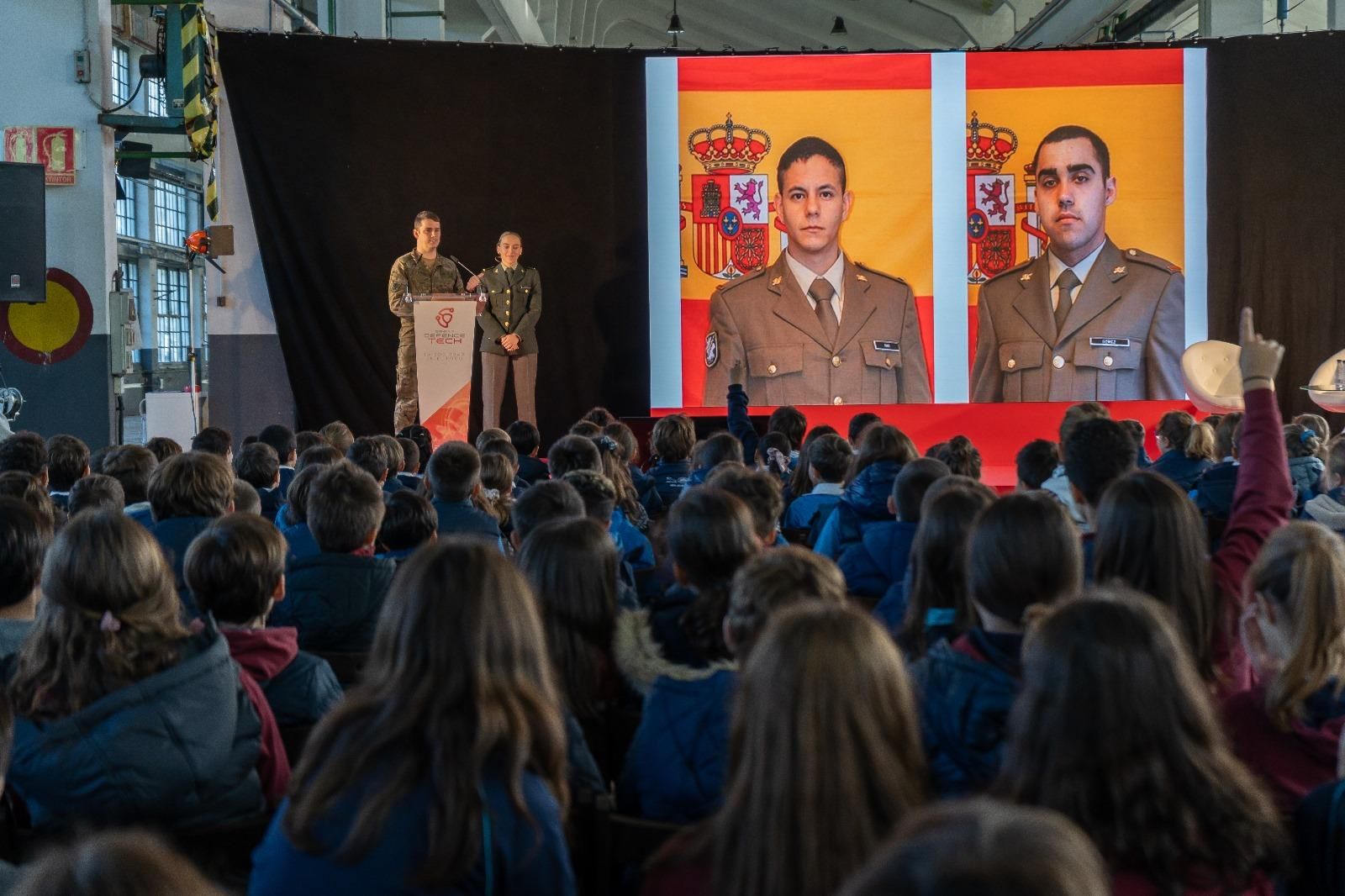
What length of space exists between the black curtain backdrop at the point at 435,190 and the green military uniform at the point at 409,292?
55 cm

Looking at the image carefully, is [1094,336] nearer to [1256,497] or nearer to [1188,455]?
[1188,455]

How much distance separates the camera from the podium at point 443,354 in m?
8.81

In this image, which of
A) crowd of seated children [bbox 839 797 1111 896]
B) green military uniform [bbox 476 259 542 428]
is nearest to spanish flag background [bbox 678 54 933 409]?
green military uniform [bbox 476 259 542 428]

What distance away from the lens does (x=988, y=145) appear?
10195 millimetres

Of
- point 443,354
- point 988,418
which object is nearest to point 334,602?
point 443,354

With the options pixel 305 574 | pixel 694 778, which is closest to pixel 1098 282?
pixel 305 574

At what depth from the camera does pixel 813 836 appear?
1.20m

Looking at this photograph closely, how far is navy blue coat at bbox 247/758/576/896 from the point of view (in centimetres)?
147

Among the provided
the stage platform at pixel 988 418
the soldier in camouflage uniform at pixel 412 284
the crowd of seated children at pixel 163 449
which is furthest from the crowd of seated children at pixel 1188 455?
the soldier in camouflage uniform at pixel 412 284

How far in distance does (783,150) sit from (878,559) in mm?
7161

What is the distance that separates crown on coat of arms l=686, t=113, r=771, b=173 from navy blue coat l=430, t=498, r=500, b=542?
653 cm

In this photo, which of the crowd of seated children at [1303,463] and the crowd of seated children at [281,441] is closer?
the crowd of seated children at [1303,463]

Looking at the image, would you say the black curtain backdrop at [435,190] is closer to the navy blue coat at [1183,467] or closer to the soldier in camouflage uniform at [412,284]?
the soldier in camouflage uniform at [412,284]

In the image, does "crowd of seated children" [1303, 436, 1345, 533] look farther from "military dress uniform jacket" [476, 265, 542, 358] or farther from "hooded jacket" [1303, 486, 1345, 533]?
"military dress uniform jacket" [476, 265, 542, 358]
